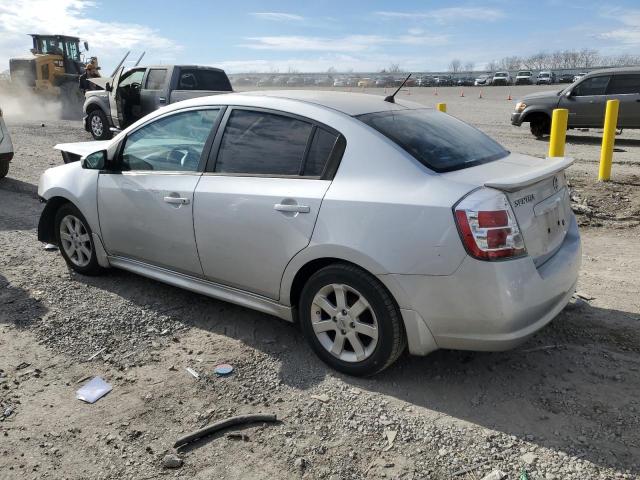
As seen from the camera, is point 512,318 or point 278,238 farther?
point 278,238

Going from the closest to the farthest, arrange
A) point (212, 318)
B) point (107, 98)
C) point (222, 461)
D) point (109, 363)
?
point (222, 461) → point (109, 363) → point (212, 318) → point (107, 98)

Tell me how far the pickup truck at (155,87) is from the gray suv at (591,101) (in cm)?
813

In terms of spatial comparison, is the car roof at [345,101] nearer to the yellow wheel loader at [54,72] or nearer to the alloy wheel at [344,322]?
the alloy wheel at [344,322]

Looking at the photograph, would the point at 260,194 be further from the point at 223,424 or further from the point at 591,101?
the point at 591,101

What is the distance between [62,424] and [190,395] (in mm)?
691

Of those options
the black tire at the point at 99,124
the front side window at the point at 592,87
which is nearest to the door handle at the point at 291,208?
the black tire at the point at 99,124

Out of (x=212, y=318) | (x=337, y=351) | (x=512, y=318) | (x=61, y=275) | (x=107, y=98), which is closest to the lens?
(x=512, y=318)

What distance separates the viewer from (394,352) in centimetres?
323

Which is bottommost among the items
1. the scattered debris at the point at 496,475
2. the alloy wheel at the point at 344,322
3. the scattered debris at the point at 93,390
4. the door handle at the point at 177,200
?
the scattered debris at the point at 93,390

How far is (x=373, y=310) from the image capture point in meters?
3.19

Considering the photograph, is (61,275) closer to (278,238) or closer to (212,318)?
(212,318)

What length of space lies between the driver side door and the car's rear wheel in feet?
38.2

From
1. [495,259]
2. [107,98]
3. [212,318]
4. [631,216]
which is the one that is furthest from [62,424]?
[107,98]

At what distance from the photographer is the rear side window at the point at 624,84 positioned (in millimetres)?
14281
